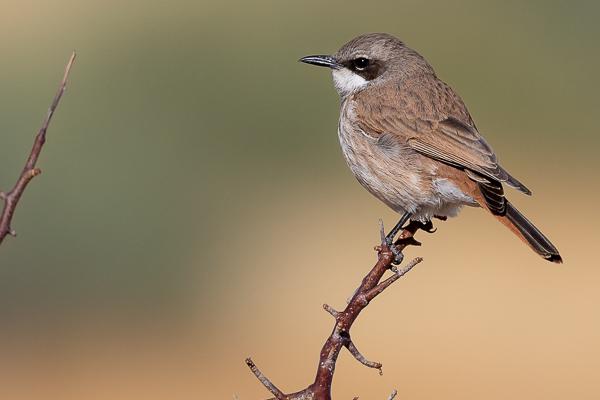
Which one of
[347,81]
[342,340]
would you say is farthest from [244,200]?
[342,340]

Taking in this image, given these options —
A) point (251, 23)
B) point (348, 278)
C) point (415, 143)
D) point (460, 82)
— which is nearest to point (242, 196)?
point (348, 278)

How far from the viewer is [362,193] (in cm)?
1087

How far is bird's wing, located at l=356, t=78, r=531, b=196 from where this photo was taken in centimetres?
501

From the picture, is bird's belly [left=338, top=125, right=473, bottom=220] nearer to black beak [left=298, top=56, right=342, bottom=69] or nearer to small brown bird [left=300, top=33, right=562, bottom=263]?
small brown bird [left=300, top=33, right=562, bottom=263]

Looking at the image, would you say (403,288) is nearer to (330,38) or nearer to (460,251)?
(460,251)

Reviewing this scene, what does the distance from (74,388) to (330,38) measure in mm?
7117

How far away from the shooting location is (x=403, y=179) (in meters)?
5.14

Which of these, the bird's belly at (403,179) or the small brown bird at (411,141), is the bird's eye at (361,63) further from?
the bird's belly at (403,179)

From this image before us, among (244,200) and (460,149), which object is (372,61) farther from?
(244,200)

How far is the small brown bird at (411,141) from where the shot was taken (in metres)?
4.97

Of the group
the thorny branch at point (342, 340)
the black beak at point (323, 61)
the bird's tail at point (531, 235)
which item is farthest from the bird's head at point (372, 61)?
the thorny branch at point (342, 340)

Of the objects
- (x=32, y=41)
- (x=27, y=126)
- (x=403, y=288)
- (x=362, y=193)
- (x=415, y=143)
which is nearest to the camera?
(x=415, y=143)

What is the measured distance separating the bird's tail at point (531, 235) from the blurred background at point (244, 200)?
8.97 feet

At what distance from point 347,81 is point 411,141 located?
755mm
